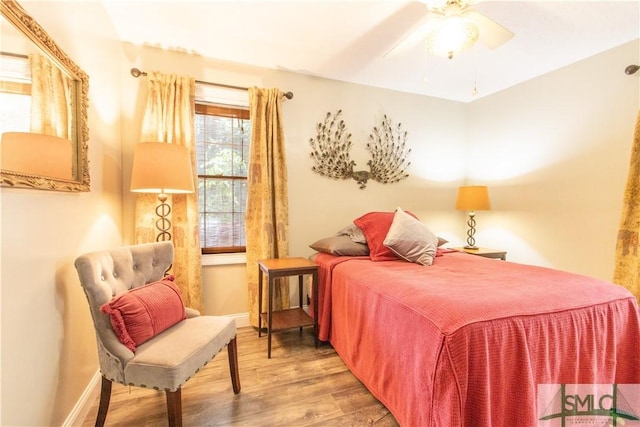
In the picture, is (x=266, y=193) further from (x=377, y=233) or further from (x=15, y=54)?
(x=15, y=54)

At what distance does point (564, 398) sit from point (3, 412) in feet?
7.73

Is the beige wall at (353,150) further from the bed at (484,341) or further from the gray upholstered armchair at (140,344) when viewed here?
the bed at (484,341)

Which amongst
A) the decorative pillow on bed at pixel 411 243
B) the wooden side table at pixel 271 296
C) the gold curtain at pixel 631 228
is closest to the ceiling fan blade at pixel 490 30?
the decorative pillow on bed at pixel 411 243

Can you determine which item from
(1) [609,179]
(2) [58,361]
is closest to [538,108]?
(1) [609,179]

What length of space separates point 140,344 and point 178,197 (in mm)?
1388

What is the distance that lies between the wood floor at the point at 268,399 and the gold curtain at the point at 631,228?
2299 millimetres

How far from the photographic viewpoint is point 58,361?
4.39ft

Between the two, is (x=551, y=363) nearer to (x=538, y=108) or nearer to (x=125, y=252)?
(x=125, y=252)

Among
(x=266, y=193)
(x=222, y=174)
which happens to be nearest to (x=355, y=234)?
(x=266, y=193)

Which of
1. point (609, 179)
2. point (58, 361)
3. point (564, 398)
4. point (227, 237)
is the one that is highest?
point (609, 179)

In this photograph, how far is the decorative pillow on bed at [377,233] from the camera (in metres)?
2.37

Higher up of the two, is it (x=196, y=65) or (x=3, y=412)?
(x=196, y=65)

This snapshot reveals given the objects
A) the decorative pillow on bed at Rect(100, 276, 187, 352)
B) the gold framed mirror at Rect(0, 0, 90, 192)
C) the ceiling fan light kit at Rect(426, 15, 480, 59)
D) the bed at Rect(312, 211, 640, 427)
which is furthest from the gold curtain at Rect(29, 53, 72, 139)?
the ceiling fan light kit at Rect(426, 15, 480, 59)

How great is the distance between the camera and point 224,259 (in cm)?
272
